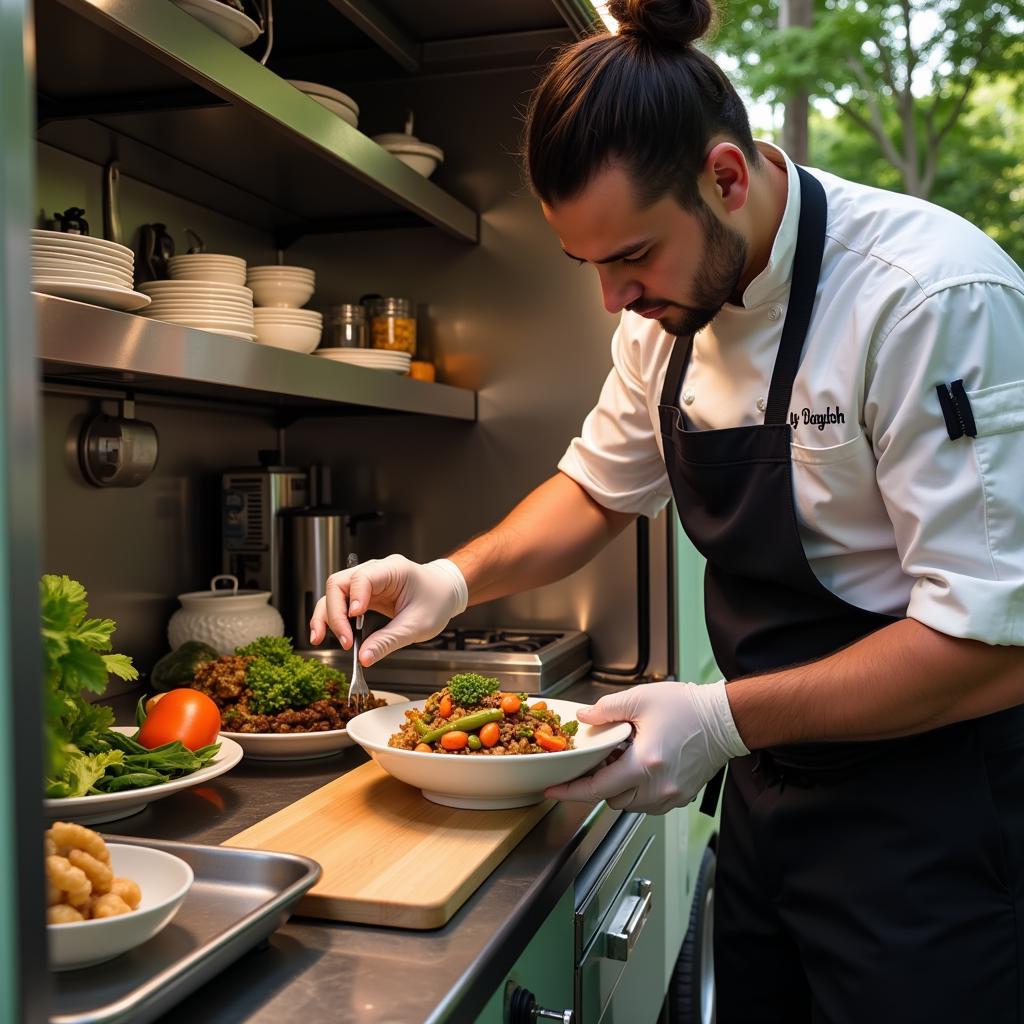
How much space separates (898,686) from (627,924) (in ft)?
1.88

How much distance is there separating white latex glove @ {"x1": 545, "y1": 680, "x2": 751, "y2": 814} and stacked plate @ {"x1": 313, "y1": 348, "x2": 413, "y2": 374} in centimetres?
89

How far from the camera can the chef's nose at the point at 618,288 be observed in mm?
1370

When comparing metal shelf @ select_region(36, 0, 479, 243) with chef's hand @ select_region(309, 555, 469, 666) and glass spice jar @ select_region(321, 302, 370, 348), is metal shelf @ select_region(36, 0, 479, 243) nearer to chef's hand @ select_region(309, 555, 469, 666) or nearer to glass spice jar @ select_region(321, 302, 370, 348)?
glass spice jar @ select_region(321, 302, 370, 348)

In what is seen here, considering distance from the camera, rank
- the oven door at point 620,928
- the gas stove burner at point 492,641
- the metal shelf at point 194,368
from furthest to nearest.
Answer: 1. the gas stove burner at point 492,641
2. the oven door at point 620,928
3. the metal shelf at point 194,368

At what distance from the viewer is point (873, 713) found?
48.7 inches

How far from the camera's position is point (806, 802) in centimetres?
140

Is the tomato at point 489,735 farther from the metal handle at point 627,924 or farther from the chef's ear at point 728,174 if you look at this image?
the chef's ear at point 728,174

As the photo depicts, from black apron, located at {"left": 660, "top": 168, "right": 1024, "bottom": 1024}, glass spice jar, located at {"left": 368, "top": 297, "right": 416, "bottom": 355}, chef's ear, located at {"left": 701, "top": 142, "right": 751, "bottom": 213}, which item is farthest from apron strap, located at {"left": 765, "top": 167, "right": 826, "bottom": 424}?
glass spice jar, located at {"left": 368, "top": 297, "right": 416, "bottom": 355}

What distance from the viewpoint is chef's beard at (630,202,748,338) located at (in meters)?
1.34

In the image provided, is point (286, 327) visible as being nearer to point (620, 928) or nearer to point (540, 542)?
point (540, 542)

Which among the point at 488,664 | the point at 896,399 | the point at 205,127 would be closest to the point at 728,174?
the point at 896,399

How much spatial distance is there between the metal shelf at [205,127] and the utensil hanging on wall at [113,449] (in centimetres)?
46

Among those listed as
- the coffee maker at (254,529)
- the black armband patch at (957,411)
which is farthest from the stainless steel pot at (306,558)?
the black armband patch at (957,411)

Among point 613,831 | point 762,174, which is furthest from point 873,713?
point 762,174
